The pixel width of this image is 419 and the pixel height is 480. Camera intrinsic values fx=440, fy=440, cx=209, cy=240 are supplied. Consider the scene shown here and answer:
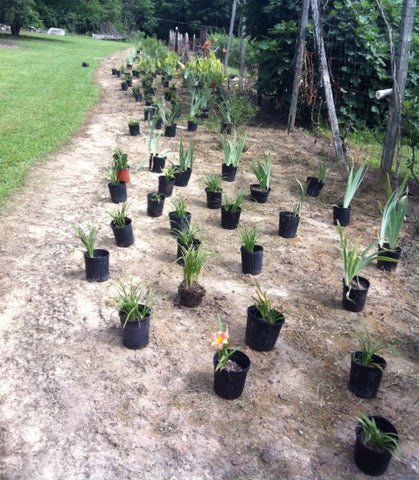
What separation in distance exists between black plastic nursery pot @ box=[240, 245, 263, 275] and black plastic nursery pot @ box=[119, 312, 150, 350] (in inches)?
41.9

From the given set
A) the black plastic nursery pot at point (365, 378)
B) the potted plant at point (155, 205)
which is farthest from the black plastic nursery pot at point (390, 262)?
the potted plant at point (155, 205)

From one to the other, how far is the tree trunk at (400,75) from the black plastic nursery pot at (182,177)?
7.21 ft

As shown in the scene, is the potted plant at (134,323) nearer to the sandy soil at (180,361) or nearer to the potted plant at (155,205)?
the sandy soil at (180,361)

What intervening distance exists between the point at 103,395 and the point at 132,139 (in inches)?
Answer: 207

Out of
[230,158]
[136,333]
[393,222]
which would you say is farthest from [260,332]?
[230,158]

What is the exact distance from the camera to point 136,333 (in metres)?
2.52

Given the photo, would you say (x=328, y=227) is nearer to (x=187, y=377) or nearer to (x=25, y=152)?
(x=187, y=377)

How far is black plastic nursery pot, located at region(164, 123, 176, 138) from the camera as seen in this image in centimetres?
710

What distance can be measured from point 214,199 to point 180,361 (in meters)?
2.30

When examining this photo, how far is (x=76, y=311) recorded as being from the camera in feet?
9.39

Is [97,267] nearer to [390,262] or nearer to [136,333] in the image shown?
[136,333]

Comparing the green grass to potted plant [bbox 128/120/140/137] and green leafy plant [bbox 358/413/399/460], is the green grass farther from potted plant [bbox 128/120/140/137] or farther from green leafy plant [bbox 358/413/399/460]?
green leafy plant [bbox 358/413/399/460]

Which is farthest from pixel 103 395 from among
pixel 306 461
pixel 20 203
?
pixel 20 203

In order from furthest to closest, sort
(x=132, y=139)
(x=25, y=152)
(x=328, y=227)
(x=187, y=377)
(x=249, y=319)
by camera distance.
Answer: (x=132, y=139), (x=25, y=152), (x=328, y=227), (x=249, y=319), (x=187, y=377)
